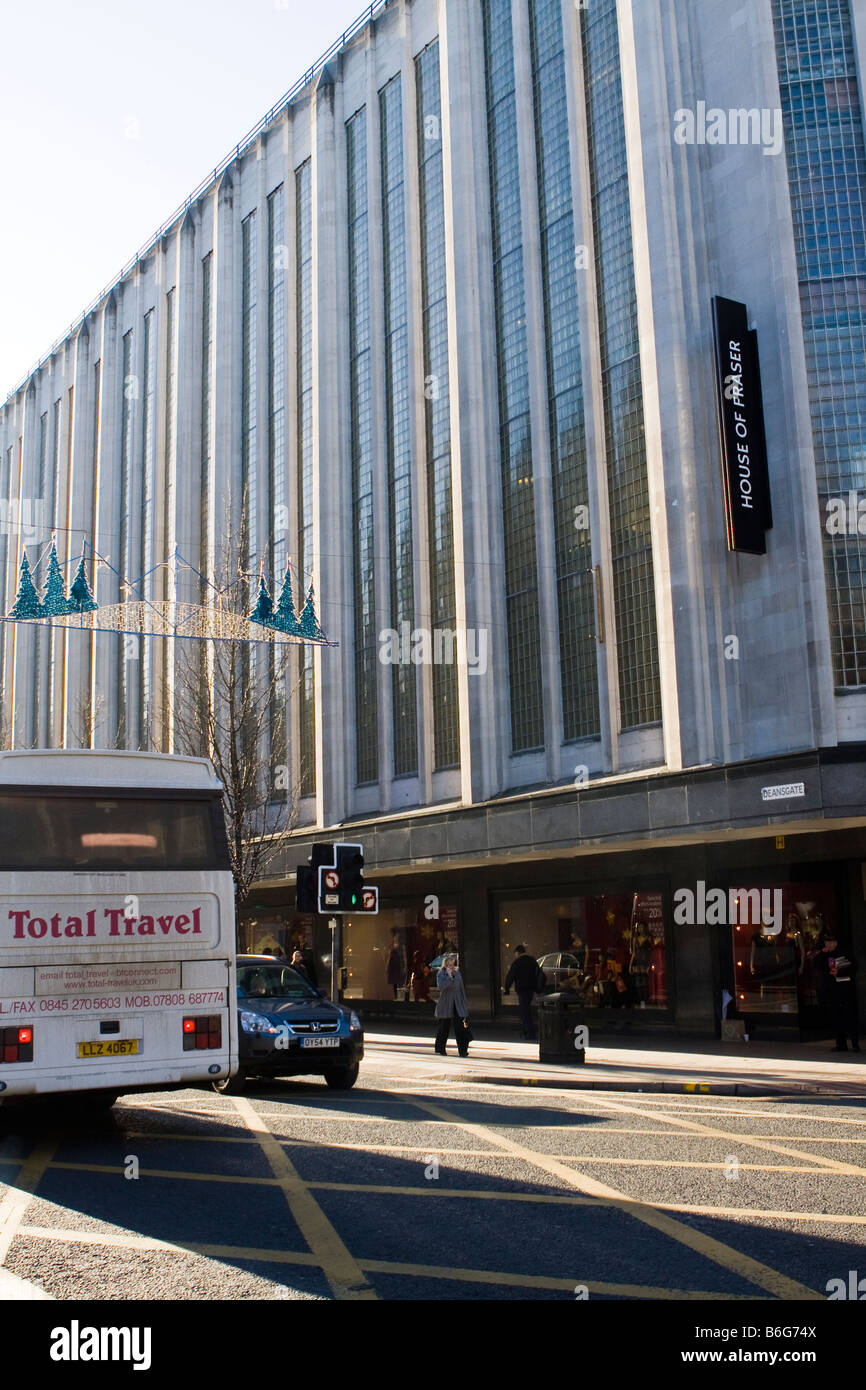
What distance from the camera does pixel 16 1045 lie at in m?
9.79

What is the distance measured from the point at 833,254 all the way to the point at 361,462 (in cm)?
1414

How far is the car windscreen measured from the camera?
51.5 ft

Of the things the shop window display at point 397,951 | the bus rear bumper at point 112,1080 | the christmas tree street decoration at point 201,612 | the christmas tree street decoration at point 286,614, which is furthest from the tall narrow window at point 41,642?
the bus rear bumper at point 112,1080

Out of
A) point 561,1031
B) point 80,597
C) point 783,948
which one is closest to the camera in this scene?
point 561,1031

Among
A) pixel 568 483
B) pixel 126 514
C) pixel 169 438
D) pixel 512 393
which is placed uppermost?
pixel 169 438

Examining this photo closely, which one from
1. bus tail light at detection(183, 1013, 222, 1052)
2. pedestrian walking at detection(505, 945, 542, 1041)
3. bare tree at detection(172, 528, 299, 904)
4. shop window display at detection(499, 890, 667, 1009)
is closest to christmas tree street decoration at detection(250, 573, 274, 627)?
bare tree at detection(172, 528, 299, 904)

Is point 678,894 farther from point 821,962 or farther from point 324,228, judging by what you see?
point 324,228

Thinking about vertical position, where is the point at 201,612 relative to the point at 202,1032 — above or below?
above

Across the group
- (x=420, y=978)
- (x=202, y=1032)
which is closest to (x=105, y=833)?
(x=202, y=1032)

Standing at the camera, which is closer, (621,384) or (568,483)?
(621,384)

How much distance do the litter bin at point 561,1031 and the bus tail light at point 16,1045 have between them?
9.22 metres

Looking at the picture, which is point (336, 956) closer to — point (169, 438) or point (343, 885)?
point (343, 885)

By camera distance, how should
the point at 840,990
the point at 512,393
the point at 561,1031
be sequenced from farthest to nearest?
the point at 512,393 → the point at 840,990 → the point at 561,1031
